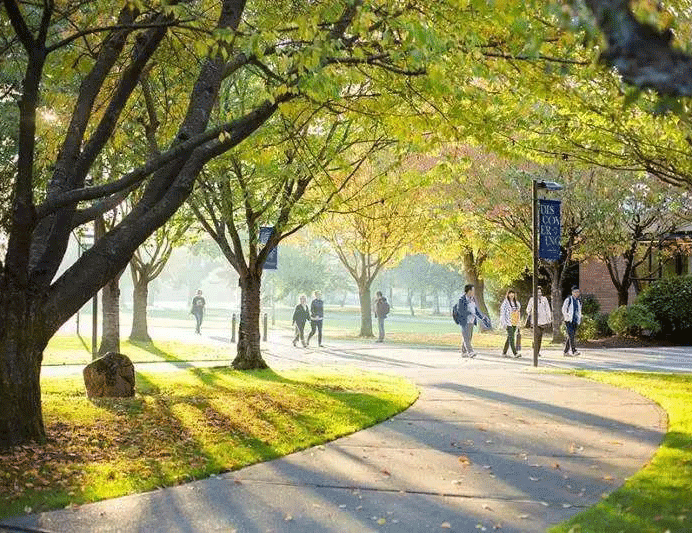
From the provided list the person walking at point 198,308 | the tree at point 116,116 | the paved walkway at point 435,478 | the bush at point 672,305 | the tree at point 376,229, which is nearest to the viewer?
the paved walkway at point 435,478

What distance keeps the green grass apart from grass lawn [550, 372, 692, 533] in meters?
14.6

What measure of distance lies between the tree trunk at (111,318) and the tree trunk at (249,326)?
14.8 ft

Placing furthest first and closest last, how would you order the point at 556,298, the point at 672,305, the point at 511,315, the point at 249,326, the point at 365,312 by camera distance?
the point at 365,312 < the point at 556,298 < the point at 672,305 < the point at 511,315 < the point at 249,326

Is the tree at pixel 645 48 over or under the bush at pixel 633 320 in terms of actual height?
over

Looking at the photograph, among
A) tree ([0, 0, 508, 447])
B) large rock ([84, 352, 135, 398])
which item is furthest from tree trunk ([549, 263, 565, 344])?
large rock ([84, 352, 135, 398])

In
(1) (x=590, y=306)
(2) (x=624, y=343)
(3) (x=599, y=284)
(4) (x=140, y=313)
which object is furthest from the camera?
(3) (x=599, y=284)

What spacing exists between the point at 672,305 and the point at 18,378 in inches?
909

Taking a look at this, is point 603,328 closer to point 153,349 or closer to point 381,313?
point 381,313

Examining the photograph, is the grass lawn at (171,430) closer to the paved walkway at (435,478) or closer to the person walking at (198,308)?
the paved walkway at (435,478)

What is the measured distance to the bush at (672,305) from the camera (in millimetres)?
26094

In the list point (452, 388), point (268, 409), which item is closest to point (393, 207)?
point (452, 388)

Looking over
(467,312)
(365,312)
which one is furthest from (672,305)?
(365,312)

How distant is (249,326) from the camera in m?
16.4

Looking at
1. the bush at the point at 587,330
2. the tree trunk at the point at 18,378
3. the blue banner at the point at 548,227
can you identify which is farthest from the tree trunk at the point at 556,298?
the tree trunk at the point at 18,378
